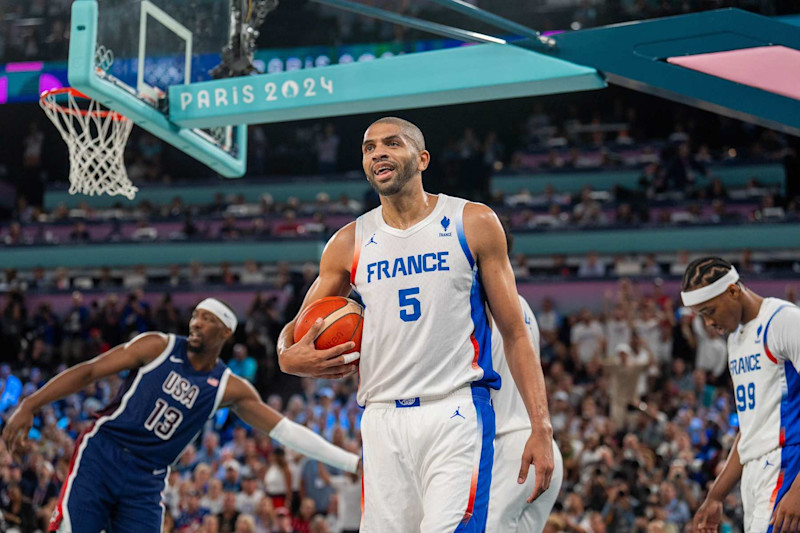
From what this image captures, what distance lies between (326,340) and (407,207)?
2.30 feet

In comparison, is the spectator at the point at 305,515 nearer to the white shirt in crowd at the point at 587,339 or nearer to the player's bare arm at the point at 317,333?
the white shirt in crowd at the point at 587,339

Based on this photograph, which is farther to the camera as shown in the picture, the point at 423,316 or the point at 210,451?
the point at 210,451

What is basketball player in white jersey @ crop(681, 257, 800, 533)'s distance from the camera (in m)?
5.13

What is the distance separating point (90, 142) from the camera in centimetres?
765

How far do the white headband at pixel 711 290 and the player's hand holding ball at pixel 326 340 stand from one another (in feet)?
6.96

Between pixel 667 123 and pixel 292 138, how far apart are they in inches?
372

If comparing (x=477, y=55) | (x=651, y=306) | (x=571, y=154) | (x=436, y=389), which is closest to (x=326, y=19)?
(x=571, y=154)

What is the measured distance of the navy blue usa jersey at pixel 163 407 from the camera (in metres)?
6.57

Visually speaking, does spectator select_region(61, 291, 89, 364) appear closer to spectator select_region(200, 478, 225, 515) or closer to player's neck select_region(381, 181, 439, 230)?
spectator select_region(200, 478, 225, 515)

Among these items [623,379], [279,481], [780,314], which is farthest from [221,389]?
[623,379]

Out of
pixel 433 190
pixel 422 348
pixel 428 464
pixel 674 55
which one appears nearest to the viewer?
pixel 428 464

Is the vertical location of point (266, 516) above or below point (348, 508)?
below

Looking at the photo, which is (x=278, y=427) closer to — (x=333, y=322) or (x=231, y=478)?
(x=333, y=322)

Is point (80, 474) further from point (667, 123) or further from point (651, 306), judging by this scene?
point (667, 123)
